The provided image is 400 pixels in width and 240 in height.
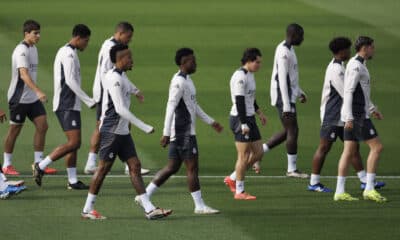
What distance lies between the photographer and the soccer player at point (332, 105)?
19.9 meters

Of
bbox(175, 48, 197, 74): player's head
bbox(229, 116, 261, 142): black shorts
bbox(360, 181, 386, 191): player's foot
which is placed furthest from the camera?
bbox(360, 181, 386, 191): player's foot

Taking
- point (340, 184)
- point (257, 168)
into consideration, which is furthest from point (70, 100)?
point (340, 184)

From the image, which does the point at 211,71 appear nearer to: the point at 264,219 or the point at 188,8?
the point at 188,8

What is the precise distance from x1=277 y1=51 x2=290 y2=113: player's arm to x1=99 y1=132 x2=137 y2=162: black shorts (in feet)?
12.1

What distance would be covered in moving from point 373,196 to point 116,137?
3812 millimetres

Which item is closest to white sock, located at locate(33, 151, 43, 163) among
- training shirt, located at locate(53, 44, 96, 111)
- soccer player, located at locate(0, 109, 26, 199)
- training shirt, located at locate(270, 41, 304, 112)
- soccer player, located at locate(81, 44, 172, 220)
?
training shirt, located at locate(53, 44, 96, 111)

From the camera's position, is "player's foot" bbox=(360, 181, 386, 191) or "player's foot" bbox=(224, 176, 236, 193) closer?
"player's foot" bbox=(224, 176, 236, 193)

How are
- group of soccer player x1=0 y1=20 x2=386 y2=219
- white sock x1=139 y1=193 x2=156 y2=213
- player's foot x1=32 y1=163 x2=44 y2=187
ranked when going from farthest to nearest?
player's foot x1=32 y1=163 x2=44 y2=187
group of soccer player x1=0 y1=20 x2=386 y2=219
white sock x1=139 y1=193 x2=156 y2=213

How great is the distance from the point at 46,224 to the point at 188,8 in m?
23.9

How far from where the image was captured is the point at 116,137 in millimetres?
18078

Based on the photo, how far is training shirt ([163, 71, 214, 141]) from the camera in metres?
18.4

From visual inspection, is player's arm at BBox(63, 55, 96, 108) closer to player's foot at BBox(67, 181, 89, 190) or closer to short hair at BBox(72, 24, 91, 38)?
short hair at BBox(72, 24, 91, 38)

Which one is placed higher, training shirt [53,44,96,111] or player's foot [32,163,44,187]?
training shirt [53,44,96,111]

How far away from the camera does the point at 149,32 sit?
36.2 meters
